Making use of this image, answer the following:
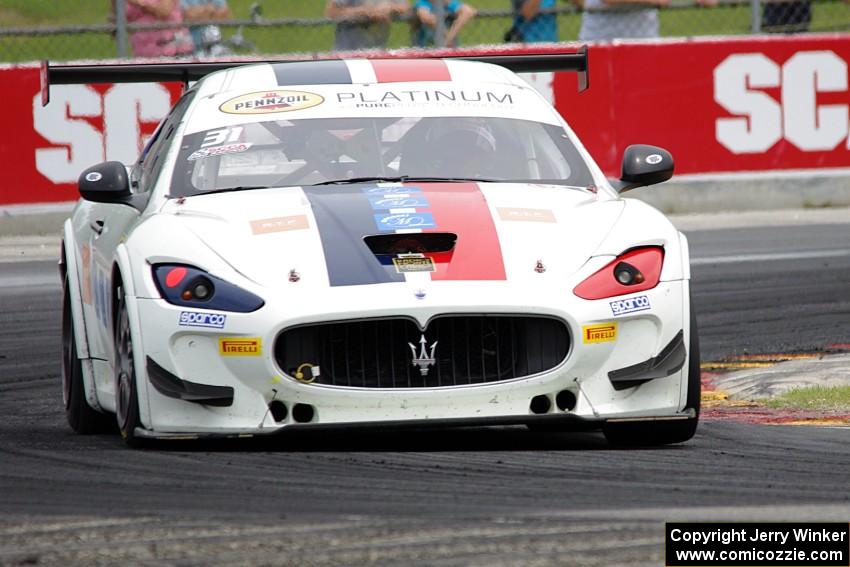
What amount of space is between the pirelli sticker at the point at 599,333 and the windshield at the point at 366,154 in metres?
1.15

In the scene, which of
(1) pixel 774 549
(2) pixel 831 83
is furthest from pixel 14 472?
(2) pixel 831 83

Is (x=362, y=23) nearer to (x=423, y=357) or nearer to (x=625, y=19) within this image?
(x=625, y=19)

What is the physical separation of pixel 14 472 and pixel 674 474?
2.03 meters

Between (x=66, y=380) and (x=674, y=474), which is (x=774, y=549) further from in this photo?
(x=66, y=380)

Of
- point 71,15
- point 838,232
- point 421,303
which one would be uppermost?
point 71,15

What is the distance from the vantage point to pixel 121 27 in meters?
16.0

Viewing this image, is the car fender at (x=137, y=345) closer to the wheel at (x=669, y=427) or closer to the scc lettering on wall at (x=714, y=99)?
the wheel at (x=669, y=427)

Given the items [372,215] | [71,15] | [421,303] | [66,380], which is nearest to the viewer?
[421,303]

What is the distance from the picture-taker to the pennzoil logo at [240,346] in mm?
6191

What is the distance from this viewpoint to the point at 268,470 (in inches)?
229

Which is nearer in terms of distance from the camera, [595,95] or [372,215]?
[372,215]

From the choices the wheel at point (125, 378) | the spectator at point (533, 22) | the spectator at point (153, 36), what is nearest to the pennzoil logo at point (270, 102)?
the wheel at point (125, 378)

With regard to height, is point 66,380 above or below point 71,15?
below

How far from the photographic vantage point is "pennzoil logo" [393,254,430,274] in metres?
6.32
